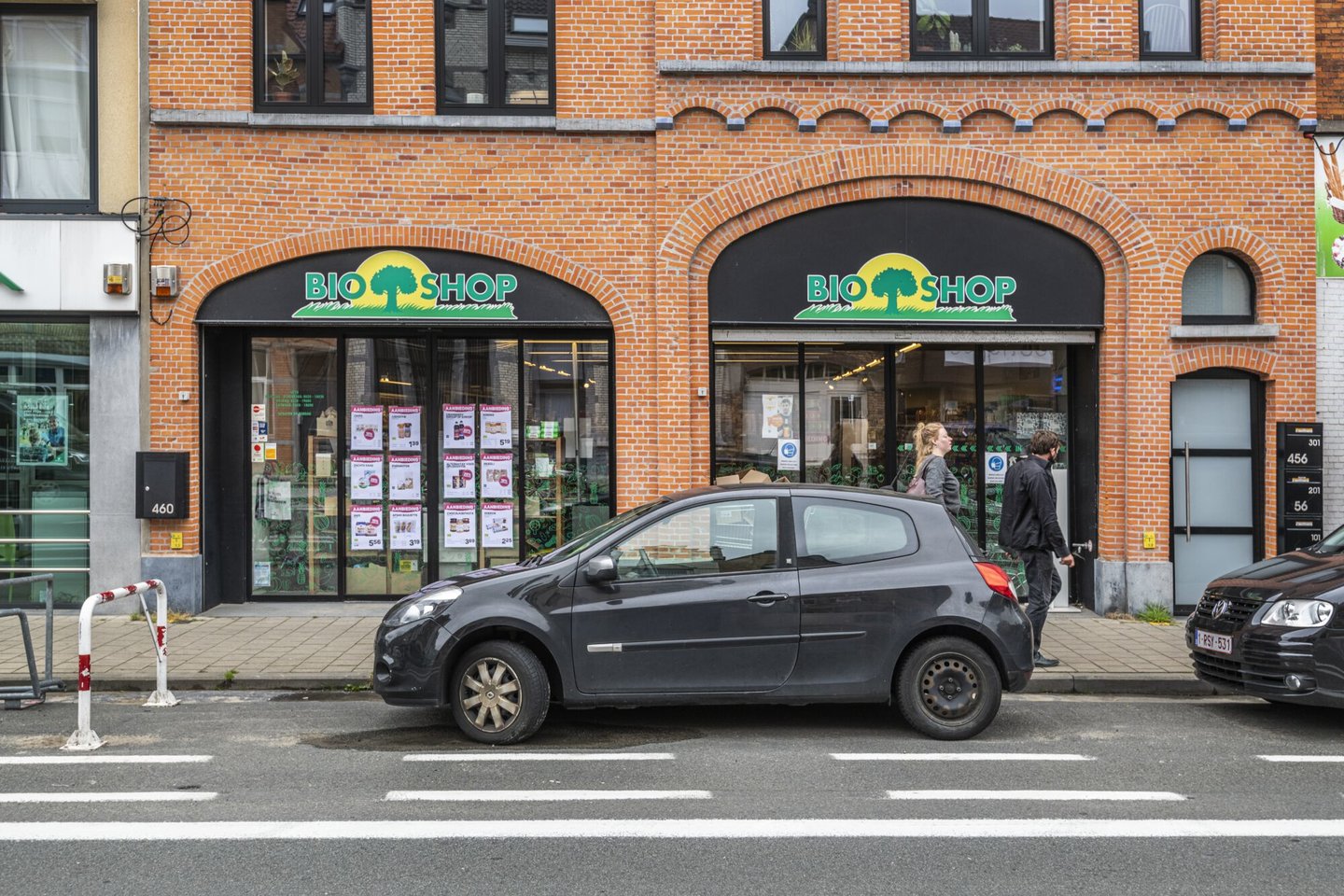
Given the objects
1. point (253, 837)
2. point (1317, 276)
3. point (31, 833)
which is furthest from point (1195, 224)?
point (31, 833)

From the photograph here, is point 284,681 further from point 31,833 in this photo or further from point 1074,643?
point 1074,643

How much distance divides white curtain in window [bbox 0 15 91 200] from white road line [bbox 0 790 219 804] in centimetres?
817

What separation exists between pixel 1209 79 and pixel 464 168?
7.84 meters

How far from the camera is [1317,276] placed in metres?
11.7

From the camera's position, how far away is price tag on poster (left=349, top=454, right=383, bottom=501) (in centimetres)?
1219

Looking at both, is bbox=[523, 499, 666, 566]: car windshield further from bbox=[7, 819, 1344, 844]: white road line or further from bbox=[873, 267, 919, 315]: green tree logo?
bbox=[873, 267, 919, 315]: green tree logo

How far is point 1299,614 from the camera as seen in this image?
7.17m

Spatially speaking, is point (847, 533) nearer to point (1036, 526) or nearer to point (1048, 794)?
point (1048, 794)

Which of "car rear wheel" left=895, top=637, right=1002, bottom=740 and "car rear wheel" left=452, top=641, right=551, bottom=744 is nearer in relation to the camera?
"car rear wheel" left=452, top=641, right=551, bottom=744

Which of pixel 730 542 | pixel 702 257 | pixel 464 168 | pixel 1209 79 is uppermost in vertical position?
pixel 1209 79

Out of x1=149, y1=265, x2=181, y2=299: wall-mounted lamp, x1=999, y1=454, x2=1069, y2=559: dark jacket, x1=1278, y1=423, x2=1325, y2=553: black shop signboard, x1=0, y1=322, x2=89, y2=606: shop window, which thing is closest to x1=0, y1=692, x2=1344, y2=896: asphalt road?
x1=999, y1=454, x2=1069, y2=559: dark jacket

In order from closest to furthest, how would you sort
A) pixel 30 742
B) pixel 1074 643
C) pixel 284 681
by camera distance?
pixel 30 742 < pixel 284 681 < pixel 1074 643

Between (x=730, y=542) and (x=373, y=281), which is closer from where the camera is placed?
(x=730, y=542)

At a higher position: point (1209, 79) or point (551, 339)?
point (1209, 79)
